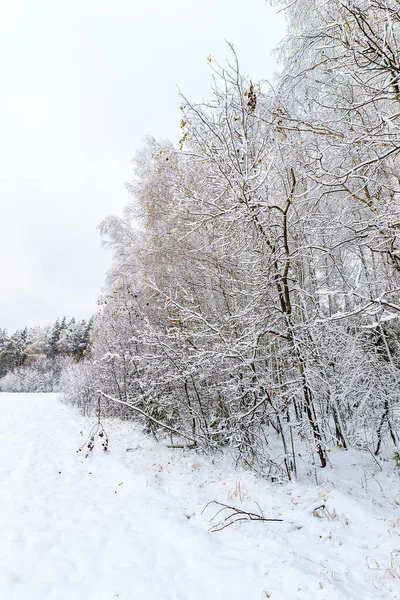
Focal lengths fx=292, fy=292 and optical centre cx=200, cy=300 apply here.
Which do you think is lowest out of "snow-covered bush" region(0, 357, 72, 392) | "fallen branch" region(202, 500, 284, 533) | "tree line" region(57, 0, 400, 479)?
"snow-covered bush" region(0, 357, 72, 392)

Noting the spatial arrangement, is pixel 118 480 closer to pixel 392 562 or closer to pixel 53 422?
pixel 392 562

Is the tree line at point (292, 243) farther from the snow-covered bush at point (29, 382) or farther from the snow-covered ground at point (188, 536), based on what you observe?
the snow-covered bush at point (29, 382)

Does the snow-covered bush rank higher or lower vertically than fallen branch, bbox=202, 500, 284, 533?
lower

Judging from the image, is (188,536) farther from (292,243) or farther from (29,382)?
(29,382)

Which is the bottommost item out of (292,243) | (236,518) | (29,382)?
(29,382)

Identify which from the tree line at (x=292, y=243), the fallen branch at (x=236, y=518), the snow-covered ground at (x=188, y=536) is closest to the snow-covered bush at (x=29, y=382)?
the tree line at (x=292, y=243)

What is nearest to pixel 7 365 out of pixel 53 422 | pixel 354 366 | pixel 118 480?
pixel 53 422

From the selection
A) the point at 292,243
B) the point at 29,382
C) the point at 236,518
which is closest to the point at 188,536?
the point at 236,518

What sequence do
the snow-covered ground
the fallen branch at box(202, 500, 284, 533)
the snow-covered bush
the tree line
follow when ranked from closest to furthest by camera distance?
the snow-covered ground, the tree line, the fallen branch at box(202, 500, 284, 533), the snow-covered bush

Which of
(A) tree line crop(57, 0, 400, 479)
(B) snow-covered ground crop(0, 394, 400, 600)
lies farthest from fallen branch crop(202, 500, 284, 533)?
(A) tree line crop(57, 0, 400, 479)

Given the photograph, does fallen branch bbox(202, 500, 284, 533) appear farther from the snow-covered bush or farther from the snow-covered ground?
the snow-covered bush

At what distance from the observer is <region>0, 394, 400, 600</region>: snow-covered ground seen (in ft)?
6.82

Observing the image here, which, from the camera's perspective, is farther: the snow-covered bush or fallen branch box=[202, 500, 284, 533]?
the snow-covered bush

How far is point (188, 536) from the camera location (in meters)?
2.77
